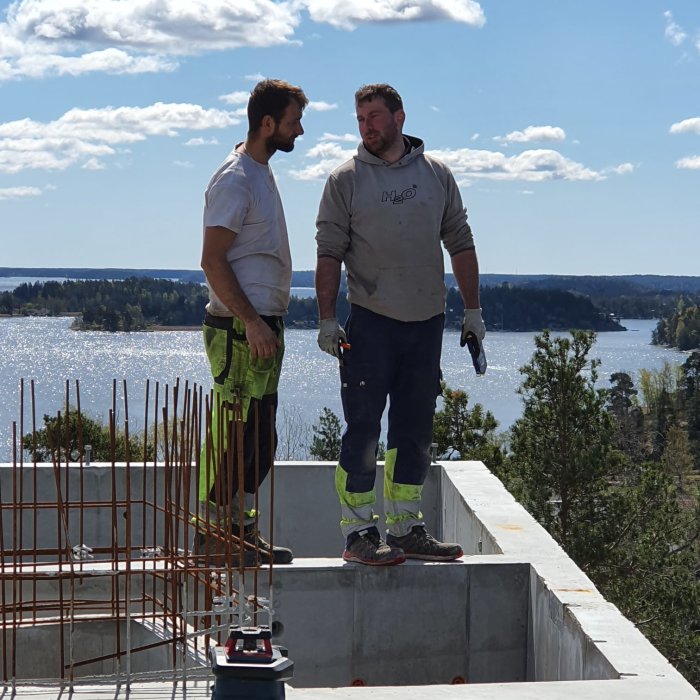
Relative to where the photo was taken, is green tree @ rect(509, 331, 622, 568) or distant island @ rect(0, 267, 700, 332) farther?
distant island @ rect(0, 267, 700, 332)

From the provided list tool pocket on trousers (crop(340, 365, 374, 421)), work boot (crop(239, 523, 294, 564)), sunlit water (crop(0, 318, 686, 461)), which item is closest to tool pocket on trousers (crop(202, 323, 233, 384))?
tool pocket on trousers (crop(340, 365, 374, 421))

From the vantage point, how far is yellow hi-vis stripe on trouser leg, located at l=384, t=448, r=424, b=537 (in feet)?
16.6

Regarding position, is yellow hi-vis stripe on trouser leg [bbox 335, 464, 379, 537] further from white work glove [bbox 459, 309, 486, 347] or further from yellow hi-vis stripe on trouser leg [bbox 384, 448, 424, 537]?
white work glove [bbox 459, 309, 486, 347]

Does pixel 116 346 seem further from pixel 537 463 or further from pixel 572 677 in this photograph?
pixel 572 677

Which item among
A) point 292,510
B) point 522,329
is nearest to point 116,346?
point 522,329

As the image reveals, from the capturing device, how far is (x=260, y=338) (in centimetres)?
465

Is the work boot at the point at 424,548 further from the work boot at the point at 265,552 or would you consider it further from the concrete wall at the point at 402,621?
the work boot at the point at 265,552

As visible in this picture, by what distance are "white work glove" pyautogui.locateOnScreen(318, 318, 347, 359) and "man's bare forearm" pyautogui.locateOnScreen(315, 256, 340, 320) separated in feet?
0.14

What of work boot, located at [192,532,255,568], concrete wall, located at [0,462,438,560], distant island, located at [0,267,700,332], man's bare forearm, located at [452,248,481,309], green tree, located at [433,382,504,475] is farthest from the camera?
distant island, located at [0,267,700,332]

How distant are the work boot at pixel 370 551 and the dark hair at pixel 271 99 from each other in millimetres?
1673

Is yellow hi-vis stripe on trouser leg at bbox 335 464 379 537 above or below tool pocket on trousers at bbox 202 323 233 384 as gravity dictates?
below

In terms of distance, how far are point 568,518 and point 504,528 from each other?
16268mm

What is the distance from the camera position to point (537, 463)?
21.5m

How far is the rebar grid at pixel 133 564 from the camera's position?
3.95 metres
